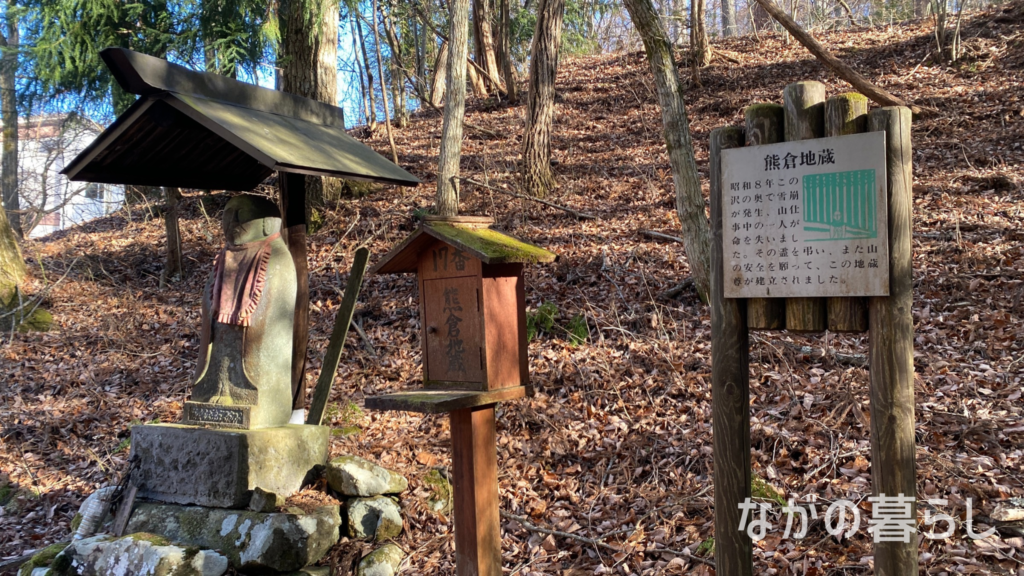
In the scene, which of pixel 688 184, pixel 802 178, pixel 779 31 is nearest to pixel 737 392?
pixel 802 178

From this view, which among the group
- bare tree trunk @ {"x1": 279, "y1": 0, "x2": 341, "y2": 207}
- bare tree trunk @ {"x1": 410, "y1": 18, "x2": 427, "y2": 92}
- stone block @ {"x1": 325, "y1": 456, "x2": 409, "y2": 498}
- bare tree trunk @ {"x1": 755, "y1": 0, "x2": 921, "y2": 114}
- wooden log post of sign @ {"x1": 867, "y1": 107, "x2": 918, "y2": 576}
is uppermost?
bare tree trunk @ {"x1": 410, "y1": 18, "x2": 427, "y2": 92}

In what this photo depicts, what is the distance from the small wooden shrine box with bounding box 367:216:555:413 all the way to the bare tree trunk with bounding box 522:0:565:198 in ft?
Answer: 26.1

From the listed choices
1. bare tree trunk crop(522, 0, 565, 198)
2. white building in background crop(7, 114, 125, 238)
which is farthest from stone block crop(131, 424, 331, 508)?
white building in background crop(7, 114, 125, 238)

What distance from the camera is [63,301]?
11.3 meters

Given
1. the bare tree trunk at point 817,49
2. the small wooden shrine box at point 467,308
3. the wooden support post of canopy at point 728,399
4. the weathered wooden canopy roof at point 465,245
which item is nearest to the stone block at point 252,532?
the small wooden shrine box at point 467,308

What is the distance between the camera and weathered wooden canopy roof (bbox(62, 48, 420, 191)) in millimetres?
4625

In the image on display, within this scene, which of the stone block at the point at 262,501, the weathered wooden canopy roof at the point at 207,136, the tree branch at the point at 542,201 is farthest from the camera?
the tree branch at the point at 542,201

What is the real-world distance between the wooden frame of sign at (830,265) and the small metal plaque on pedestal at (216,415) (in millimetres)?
3644

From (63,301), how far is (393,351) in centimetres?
656

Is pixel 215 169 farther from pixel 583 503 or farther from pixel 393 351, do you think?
pixel 583 503

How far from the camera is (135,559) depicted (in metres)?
4.68

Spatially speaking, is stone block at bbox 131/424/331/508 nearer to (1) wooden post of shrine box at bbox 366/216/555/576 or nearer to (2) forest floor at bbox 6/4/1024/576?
(2) forest floor at bbox 6/4/1024/576

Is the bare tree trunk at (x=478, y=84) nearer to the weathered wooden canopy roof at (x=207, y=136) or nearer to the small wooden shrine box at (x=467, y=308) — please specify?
the weathered wooden canopy roof at (x=207, y=136)

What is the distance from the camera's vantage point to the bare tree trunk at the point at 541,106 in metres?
11.9
